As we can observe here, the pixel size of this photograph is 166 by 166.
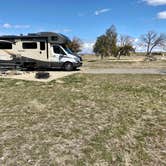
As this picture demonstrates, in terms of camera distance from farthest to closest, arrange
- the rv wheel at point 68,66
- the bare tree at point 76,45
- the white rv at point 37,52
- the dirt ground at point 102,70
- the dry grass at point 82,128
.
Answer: the bare tree at point 76,45
the rv wheel at point 68,66
the white rv at point 37,52
the dirt ground at point 102,70
the dry grass at point 82,128

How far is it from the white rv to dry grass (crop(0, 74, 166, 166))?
358 inches

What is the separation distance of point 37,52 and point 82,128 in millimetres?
13290

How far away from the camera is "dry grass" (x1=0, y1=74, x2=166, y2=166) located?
434 cm

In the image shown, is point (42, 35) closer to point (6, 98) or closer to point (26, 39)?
point (26, 39)

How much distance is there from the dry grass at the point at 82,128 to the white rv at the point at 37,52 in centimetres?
908

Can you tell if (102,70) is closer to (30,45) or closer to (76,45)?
(30,45)

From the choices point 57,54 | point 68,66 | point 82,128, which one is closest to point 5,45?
point 57,54

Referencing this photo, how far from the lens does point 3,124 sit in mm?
5734

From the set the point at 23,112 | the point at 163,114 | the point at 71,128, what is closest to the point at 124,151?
the point at 71,128

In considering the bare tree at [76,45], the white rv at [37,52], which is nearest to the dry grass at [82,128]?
the white rv at [37,52]

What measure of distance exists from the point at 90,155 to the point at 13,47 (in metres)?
15.1

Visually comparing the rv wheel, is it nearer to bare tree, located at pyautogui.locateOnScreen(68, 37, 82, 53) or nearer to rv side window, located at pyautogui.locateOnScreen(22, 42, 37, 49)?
rv side window, located at pyautogui.locateOnScreen(22, 42, 37, 49)

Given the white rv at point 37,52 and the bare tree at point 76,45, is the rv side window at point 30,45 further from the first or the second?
the bare tree at point 76,45

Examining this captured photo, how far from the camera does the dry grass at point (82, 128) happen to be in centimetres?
434
